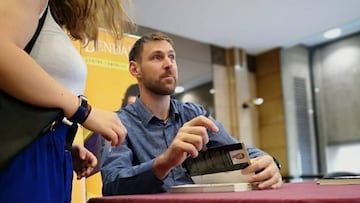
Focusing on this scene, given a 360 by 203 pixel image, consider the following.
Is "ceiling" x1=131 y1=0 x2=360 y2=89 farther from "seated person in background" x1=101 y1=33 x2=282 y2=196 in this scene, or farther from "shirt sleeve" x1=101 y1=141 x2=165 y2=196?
"shirt sleeve" x1=101 y1=141 x2=165 y2=196

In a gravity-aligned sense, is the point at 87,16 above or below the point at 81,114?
above

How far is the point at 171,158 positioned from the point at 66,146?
0.90 ft

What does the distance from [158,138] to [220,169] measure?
41 centimetres

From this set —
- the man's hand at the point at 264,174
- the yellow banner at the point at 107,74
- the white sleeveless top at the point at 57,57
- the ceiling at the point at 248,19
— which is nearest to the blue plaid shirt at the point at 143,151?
the man's hand at the point at 264,174

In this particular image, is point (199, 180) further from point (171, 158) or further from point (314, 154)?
point (314, 154)

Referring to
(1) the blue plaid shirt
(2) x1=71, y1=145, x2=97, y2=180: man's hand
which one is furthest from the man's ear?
(2) x1=71, y1=145, x2=97, y2=180: man's hand

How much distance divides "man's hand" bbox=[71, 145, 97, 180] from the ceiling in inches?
88.5

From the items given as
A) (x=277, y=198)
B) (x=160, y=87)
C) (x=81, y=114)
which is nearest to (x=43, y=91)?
(x=81, y=114)

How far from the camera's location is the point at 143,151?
1.27 meters

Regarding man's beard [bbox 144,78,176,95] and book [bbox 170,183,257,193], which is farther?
man's beard [bbox 144,78,176,95]

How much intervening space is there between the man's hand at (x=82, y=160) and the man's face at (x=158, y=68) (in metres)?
0.68

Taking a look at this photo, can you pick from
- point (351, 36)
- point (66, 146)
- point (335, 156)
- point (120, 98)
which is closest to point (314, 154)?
point (335, 156)

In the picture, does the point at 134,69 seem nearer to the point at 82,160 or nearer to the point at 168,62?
the point at 168,62

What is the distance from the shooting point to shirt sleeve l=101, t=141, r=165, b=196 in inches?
38.7
